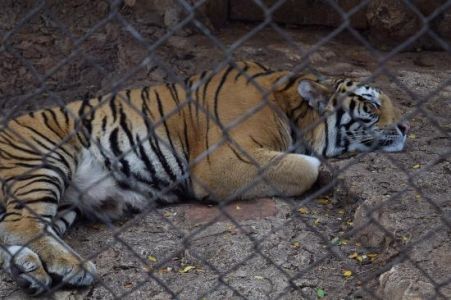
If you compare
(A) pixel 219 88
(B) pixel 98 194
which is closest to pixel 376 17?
(A) pixel 219 88

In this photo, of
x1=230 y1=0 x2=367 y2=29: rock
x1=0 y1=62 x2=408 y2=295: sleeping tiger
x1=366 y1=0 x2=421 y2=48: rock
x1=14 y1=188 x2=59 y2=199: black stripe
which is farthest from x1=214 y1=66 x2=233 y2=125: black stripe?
x1=366 y1=0 x2=421 y2=48: rock

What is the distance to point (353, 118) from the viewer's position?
4.87m

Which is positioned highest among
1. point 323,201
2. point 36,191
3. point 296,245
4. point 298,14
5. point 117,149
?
point 36,191

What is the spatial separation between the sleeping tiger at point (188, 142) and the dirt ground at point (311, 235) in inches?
5.3

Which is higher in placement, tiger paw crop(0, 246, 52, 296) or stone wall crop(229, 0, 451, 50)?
tiger paw crop(0, 246, 52, 296)

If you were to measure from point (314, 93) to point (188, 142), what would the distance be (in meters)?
0.74

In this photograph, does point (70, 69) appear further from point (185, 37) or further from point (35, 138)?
point (35, 138)

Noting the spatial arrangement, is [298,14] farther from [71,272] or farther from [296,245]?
[71,272]

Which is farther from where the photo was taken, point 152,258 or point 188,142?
point 188,142

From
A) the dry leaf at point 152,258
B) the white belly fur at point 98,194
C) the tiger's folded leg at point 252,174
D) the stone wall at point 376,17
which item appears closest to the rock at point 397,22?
the stone wall at point 376,17

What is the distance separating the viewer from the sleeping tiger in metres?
4.39

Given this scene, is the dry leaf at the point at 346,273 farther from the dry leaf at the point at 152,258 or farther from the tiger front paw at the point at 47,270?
the tiger front paw at the point at 47,270

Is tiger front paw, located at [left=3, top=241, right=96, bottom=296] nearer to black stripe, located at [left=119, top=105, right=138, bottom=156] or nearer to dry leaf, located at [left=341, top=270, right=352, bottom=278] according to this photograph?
dry leaf, located at [left=341, top=270, right=352, bottom=278]

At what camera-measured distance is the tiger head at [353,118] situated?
482cm
